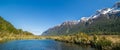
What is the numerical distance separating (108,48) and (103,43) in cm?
581

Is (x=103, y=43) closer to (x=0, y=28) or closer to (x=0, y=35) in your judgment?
(x=0, y=35)

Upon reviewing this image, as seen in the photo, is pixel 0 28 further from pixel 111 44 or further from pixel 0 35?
pixel 111 44

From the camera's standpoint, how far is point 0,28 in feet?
478

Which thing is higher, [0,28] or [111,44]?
[0,28]

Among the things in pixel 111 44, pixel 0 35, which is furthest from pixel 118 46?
pixel 0 35

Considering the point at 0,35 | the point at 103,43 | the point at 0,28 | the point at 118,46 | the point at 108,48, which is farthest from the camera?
the point at 0,28

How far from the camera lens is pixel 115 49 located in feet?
141

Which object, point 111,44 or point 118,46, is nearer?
point 118,46

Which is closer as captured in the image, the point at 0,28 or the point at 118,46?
the point at 118,46

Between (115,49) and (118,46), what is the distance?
798mm

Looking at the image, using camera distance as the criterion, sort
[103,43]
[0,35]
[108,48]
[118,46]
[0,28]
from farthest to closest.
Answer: [0,28]
[0,35]
[103,43]
[108,48]
[118,46]

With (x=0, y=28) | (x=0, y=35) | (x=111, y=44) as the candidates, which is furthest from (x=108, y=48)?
(x=0, y=28)

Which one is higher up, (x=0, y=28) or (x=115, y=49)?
(x=0, y=28)

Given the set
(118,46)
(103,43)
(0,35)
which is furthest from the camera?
(0,35)
